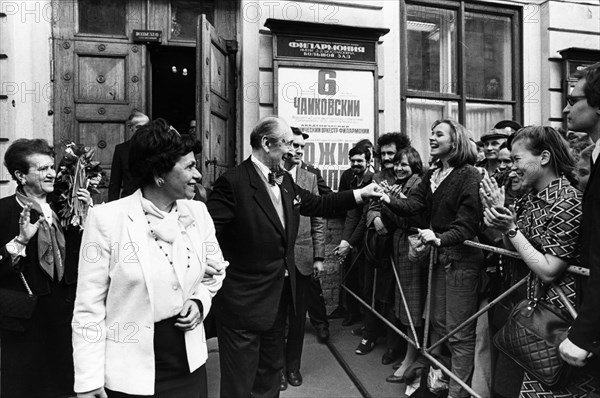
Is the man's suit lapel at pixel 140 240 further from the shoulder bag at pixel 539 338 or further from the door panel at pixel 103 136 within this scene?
the door panel at pixel 103 136

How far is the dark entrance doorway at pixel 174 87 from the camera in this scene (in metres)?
8.02

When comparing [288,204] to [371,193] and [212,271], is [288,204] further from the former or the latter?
[212,271]

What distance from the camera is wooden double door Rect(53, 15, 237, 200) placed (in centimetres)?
574

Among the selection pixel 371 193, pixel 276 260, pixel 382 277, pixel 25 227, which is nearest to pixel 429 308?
pixel 382 277

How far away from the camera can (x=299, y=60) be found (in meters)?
6.25

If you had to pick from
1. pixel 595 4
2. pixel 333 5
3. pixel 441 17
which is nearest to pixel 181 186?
pixel 333 5

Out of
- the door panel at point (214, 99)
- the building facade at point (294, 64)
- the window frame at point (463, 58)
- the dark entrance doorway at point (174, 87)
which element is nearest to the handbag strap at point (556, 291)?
the building facade at point (294, 64)

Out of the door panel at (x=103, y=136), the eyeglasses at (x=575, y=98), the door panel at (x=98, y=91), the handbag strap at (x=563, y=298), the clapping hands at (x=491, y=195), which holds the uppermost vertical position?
the door panel at (x=98, y=91)

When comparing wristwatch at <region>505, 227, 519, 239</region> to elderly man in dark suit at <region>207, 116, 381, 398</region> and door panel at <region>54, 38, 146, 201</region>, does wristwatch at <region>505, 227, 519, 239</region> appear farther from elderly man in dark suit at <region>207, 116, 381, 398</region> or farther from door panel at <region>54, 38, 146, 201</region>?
door panel at <region>54, 38, 146, 201</region>

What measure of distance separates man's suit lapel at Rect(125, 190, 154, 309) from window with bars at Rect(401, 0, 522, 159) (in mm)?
5781

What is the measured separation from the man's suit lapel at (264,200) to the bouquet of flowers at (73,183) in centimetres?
155

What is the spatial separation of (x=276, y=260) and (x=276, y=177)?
2.07ft

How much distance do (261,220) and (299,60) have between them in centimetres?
362

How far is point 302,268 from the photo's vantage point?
4.44 metres
